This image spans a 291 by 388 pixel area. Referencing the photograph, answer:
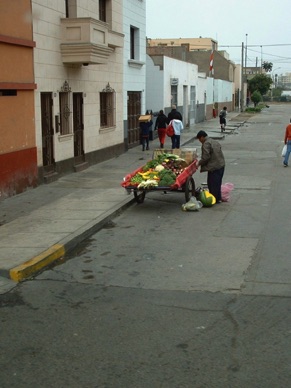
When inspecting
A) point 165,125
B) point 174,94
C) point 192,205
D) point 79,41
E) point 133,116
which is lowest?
point 192,205

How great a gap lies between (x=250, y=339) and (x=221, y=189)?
787cm

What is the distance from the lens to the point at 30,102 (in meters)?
14.1

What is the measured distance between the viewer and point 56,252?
8570 mm

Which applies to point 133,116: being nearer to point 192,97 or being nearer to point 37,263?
point 192,97

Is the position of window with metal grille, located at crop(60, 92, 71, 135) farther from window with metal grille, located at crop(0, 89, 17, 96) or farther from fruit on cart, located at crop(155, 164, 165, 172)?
fruit on cart, located at crop(155, 164, 165, 172)

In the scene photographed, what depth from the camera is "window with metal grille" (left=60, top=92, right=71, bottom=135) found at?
16672 millimetres

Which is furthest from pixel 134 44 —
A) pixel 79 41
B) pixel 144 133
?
pixel 79 41

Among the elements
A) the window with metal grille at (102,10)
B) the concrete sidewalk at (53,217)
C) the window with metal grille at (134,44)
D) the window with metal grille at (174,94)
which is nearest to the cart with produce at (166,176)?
the concrete sidewalk at (53,217)

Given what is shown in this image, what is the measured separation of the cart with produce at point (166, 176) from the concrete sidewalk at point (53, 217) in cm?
64

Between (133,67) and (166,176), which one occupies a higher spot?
(133,67)

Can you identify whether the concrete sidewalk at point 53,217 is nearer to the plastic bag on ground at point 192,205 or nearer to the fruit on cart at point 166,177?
the fruit on cart at point 166,177

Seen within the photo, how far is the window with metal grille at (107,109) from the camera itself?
2077cm

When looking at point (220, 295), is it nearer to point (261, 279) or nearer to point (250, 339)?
point (261, 279)

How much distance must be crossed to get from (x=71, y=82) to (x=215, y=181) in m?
6.71
